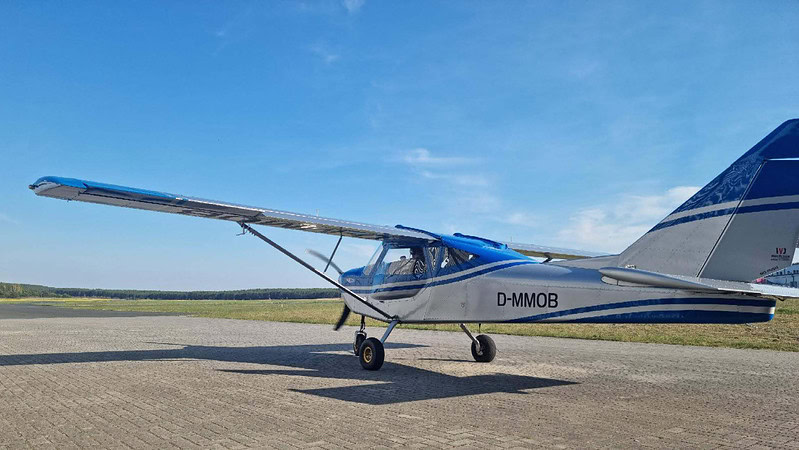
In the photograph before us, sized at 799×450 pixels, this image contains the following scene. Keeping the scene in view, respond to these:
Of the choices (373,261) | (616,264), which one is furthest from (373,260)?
(616,264)

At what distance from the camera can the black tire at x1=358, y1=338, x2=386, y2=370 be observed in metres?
10.6

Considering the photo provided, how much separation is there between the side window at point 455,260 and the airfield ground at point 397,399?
203 cm

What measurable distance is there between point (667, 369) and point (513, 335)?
924 centimetres

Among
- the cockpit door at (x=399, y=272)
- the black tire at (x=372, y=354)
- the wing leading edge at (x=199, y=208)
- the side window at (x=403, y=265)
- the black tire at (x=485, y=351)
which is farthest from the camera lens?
the black tire at (x=485, y=351)

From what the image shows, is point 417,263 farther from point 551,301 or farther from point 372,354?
point 551,301

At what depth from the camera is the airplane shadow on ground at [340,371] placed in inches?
317

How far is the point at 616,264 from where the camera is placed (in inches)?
318

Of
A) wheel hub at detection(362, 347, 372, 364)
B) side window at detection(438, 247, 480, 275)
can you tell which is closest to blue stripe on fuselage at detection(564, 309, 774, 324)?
side window at detection(438, 247, 480, 275)

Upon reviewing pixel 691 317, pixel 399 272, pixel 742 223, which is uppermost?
pixel 742 223

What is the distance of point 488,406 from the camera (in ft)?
23.2

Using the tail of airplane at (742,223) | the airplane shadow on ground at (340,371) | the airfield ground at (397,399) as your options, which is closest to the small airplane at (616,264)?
the tail of airplane at (742,223)

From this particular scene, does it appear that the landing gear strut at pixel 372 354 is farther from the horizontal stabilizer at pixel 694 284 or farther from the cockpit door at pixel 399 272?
the horizontal stabilizer at pixel 694 284

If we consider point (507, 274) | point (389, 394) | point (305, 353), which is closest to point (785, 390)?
point (507, 274)

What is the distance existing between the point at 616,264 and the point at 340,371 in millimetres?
5572
